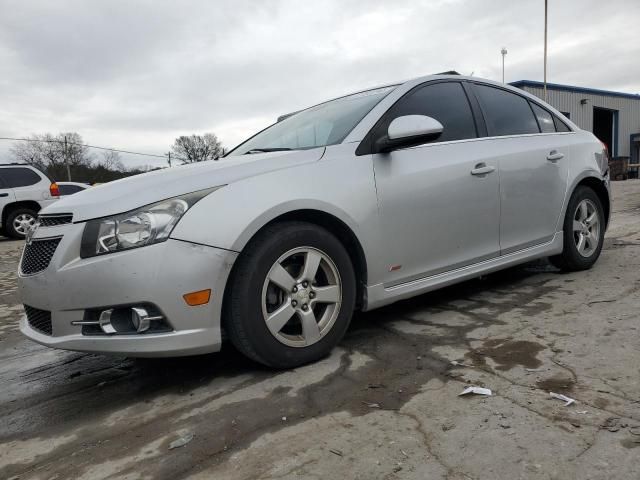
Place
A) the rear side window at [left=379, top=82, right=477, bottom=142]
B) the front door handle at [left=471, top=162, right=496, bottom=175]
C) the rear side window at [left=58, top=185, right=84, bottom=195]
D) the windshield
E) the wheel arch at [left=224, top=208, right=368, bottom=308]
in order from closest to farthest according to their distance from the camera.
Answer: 1. the wheel arch at [left=224, top=208, right=368, bottom=308]
2. the windshield
3. the rear side window at [left=379, top=82, right=477, bottom=142]
4. the front door handle at [left=471, top=162, right=496, bottom=175]
5. the rear side window at [left=58, top=185, right=84, bottom=195]

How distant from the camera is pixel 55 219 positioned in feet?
7.95

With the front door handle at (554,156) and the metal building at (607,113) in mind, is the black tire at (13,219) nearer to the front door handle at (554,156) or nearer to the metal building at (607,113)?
the front door handle at (554,156)

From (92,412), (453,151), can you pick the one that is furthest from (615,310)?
(92,412)

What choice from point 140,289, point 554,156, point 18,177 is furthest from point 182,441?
point 18,177

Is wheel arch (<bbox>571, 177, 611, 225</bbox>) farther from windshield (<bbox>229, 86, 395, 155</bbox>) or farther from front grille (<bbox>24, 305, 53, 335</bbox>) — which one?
front grille (<bbox>24, 305, 53, 335</bbox>)

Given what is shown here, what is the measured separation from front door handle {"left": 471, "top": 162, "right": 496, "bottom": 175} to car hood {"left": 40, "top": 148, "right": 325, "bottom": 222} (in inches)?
44.7

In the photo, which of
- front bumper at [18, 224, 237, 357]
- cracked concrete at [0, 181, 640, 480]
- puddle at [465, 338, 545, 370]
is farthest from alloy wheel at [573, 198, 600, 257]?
front bumper at [18, 224, 237, 357]

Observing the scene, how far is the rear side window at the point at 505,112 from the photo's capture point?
3602mm

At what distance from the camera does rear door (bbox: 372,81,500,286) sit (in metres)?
2.84

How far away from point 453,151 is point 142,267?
2.04m

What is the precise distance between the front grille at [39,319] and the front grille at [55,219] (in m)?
0.42

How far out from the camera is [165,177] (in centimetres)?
248

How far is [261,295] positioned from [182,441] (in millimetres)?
710

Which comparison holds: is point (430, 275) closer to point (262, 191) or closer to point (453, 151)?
point (453, 151)
